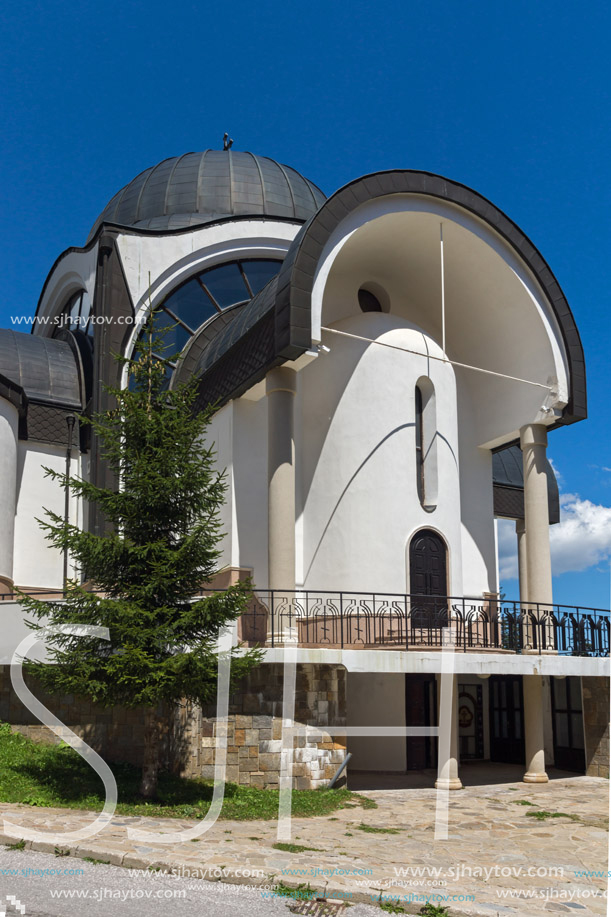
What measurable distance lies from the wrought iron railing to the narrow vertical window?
2.05 metres

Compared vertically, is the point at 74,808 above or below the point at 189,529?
below

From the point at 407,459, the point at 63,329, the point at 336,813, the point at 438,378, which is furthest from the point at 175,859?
the point at 63,329

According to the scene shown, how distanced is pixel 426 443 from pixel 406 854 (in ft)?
27.2

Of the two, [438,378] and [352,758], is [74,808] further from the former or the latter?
[438,378]

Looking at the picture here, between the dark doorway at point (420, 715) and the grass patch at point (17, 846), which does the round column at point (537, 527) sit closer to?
the dark doorway at point (420, 715)

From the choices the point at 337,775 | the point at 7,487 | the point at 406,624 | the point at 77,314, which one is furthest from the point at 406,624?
the point at 77,314

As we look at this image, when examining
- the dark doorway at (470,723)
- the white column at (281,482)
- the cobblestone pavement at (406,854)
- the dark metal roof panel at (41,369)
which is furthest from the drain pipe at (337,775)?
the dark metal roof panel at (41,369)

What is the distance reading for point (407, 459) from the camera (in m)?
15.4

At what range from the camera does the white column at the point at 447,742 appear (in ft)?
43.9

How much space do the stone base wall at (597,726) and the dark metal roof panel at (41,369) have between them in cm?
1245

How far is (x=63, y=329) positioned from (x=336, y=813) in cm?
1565

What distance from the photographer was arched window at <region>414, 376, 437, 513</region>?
1561cm

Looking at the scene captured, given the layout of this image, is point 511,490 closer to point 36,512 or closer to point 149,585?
point 36,512

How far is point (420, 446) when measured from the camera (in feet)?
52.4
